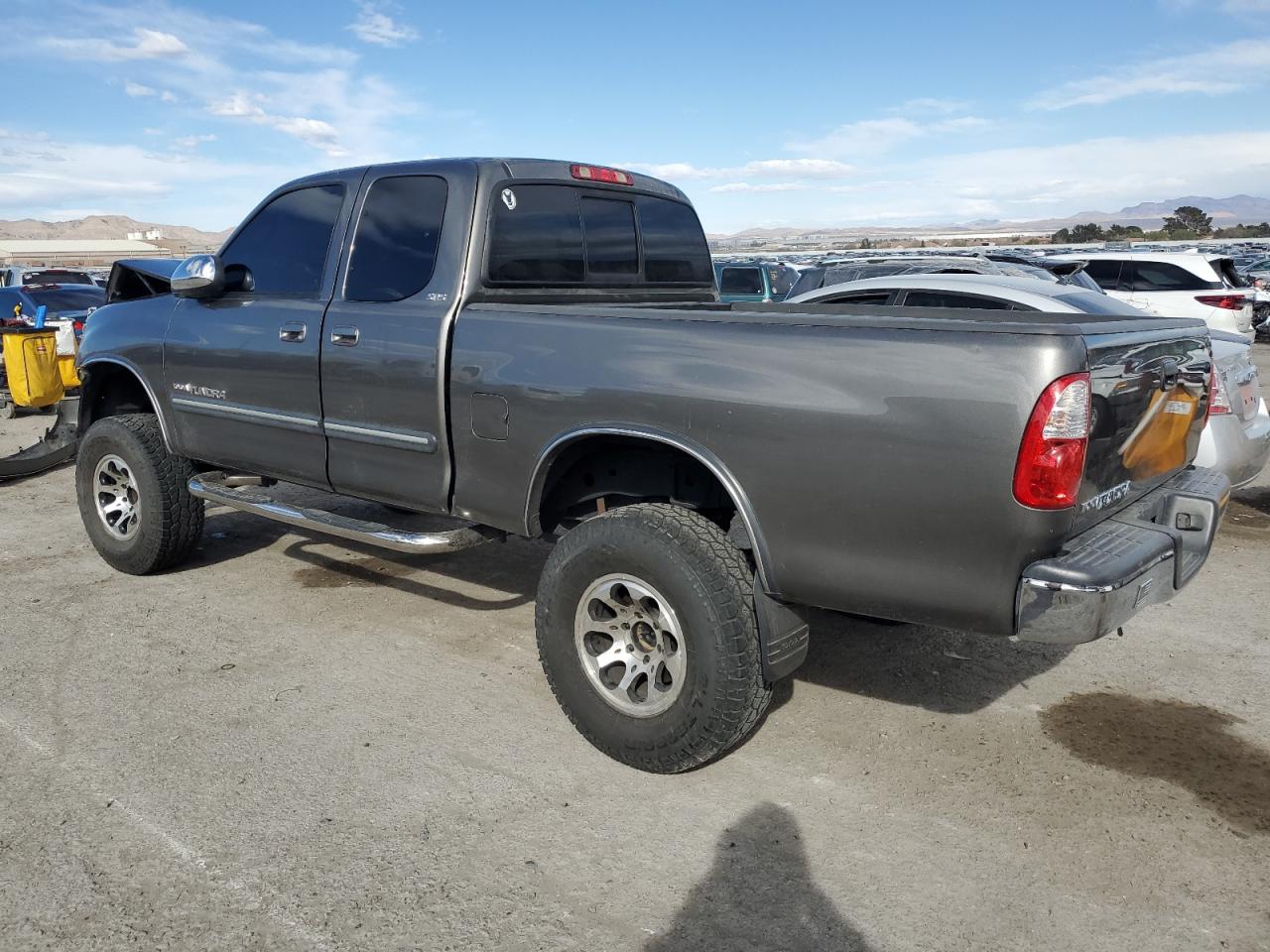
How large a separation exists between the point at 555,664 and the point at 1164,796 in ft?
6.81

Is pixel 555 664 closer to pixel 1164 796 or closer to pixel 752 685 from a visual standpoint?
pixel 752 685

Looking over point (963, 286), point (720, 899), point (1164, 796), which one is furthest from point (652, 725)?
point (963, 286)

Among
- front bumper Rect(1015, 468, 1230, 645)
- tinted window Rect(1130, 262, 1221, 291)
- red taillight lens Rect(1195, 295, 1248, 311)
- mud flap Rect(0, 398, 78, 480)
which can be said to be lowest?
mud flap Rect(0, 398, 78, 480)

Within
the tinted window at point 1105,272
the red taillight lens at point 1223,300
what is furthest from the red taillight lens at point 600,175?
the red taillight lens at point 1223,300

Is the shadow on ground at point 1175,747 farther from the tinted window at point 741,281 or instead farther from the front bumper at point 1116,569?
the tinted window at point 741,281

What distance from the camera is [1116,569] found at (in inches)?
106

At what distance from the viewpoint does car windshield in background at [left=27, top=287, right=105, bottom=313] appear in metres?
13.9

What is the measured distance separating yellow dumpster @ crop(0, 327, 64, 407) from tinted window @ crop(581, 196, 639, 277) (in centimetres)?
929

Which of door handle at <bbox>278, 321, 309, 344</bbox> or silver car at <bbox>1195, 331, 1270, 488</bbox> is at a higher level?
door handle at <bbox>278, 321, 309, 344</bbox>

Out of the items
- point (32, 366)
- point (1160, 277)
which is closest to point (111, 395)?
point (32, 366)

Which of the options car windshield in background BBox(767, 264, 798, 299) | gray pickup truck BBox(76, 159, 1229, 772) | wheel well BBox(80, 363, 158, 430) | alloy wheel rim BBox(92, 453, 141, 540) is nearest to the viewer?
gray pickup truck BBox(76, 159, 1229, 772)

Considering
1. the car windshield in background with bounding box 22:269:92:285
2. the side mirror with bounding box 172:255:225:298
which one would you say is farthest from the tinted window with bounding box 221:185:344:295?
the car windshield in background with bounding box 22:269:92:285

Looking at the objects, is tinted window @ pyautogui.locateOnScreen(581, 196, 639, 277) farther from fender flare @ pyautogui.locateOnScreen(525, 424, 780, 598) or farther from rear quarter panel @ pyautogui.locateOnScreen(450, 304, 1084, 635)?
fender flare @ pyautogui.locateOnScreen(525, 424, 780, 598)

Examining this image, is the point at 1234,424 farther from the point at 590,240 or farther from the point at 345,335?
the point at 345,335
